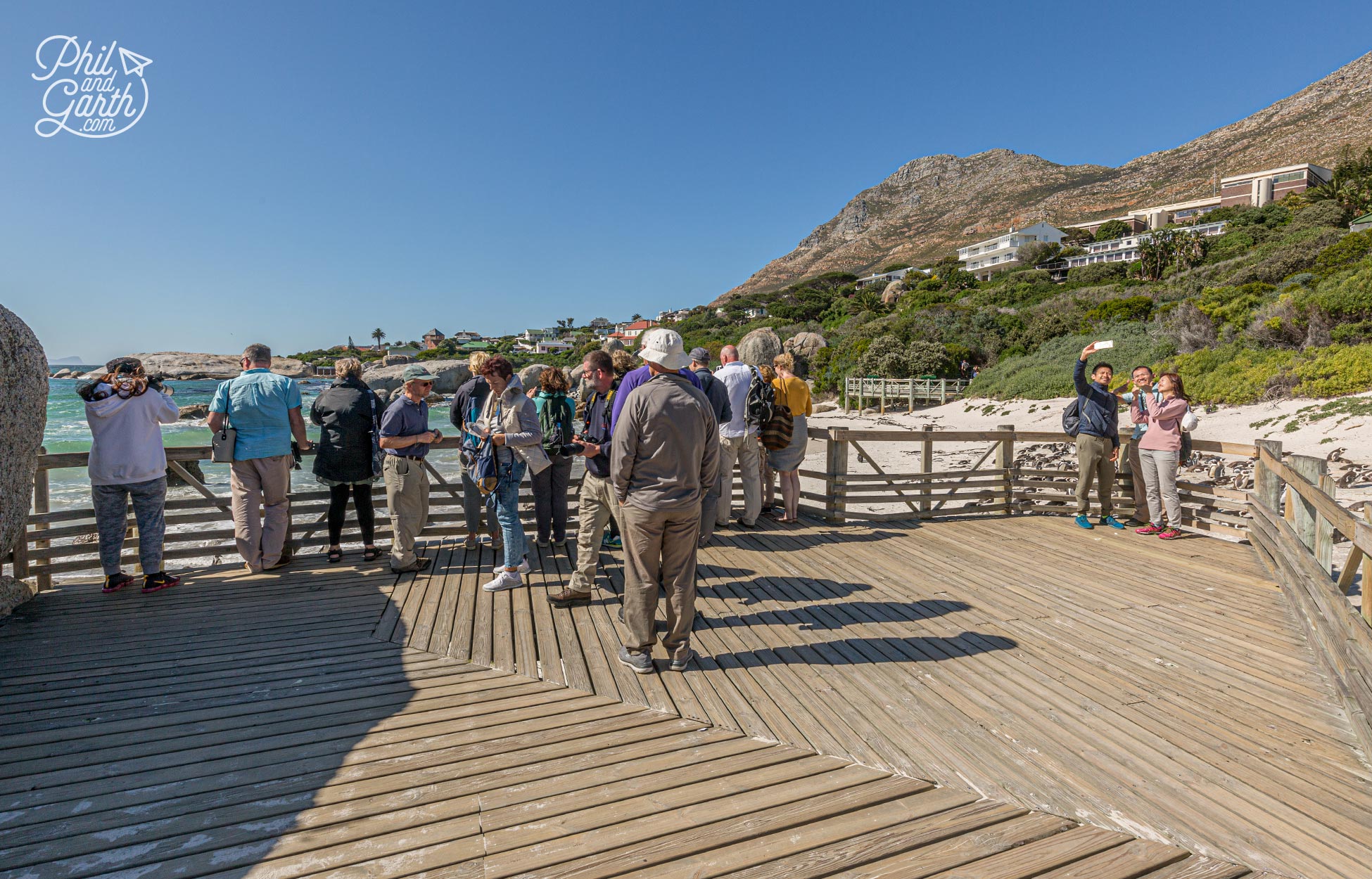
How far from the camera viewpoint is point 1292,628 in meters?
4.13

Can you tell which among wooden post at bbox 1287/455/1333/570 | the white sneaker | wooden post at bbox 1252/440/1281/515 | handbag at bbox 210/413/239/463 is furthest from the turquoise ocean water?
wooden post at bbox 1252/440/1281/515

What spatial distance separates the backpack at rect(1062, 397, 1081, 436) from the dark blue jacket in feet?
0.14

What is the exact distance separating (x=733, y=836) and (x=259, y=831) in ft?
5.19

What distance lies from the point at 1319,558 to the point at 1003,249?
73696 millimetres

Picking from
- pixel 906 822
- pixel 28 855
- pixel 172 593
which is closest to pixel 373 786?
pixel 28 855

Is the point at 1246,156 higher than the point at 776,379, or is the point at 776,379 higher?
the point at 1246,156

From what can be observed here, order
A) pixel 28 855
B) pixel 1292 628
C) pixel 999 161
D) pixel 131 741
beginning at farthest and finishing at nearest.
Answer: pixel 999 161
pixel 1292 628
pixel 131 741
pixel 28 855

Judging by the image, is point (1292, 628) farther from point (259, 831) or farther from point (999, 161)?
point (999, 161)

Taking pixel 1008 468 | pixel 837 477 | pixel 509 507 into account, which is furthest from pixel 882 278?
pixel 509 507

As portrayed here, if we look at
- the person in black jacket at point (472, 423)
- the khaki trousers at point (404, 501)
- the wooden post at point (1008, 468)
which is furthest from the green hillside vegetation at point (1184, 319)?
the khaki trousers at point (404, 501)

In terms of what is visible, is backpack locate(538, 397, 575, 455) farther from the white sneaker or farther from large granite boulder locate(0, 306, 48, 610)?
large granite boulder locate(0, 306, 48, 610)

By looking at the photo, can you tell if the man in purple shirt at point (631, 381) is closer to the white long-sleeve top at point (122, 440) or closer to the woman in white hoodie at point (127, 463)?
the white long-sleeve top at point (122, 440)

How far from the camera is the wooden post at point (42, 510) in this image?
187 inches

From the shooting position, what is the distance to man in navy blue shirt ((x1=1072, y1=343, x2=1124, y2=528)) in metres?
6.66
